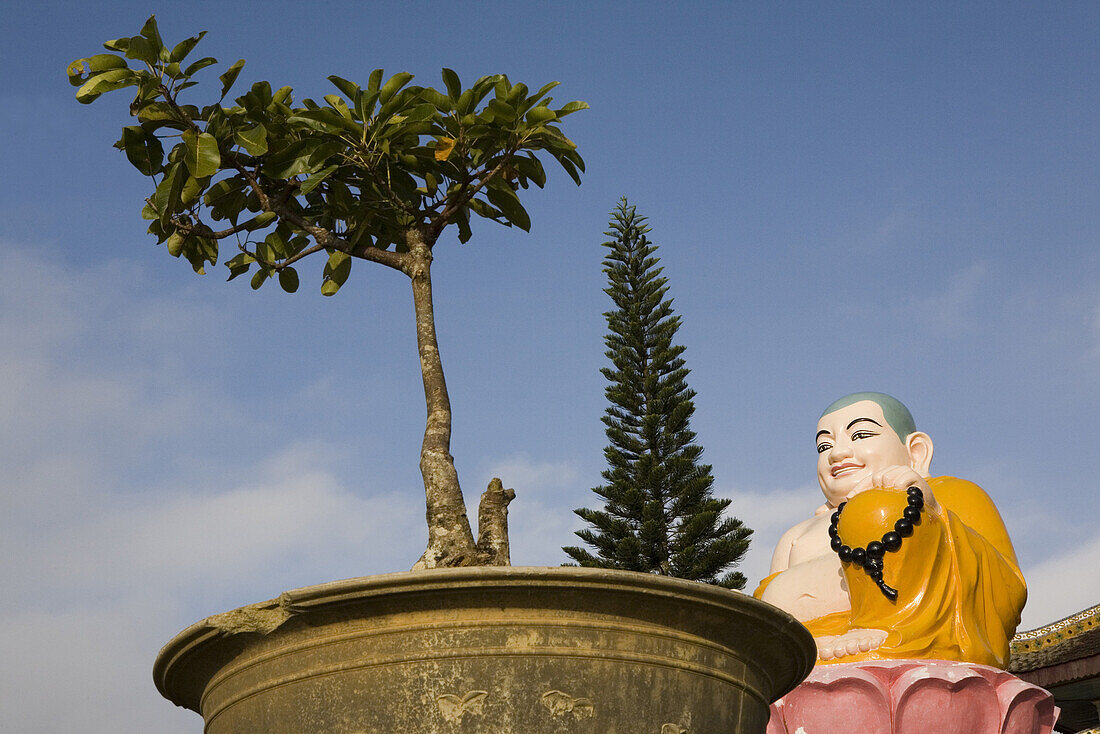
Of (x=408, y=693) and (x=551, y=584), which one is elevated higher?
(x=551, y=584)

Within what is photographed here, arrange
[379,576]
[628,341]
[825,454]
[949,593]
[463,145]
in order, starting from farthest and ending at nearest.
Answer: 1. [628,341]
2. [825,454]
3. [949,593]
4. [463,145]
5. [379,576]

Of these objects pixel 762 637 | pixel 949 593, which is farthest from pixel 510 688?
pixel 949 593

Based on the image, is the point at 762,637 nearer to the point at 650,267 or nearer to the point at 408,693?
the point at 408,693

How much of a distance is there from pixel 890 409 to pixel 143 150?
425 cm

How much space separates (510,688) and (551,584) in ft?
0.59

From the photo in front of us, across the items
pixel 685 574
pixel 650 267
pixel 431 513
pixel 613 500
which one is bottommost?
→ pixel 431 513

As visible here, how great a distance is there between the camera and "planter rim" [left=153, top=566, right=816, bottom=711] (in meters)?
1.89

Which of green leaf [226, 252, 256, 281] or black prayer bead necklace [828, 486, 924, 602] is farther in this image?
black prayer bead necklace [828, 486, 924, 602]

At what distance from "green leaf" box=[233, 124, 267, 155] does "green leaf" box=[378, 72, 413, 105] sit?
0.28 meters

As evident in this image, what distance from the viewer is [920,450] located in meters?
5.97

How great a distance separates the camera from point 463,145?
268 cm

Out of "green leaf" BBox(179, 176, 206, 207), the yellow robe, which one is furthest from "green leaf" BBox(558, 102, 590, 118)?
the yellow robe

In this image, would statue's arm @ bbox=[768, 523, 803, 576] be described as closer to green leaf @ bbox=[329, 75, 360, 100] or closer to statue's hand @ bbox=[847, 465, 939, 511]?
statue's hand @ bbox=[847, 465, 939, 511]

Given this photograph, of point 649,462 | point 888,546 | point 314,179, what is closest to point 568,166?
point 314,179
